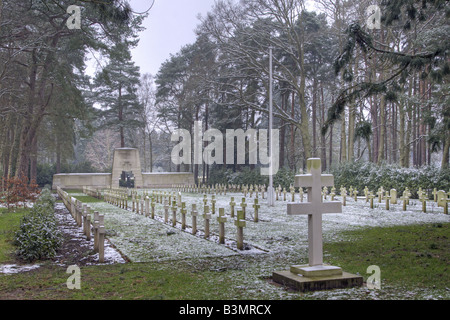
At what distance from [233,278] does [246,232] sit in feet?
17.9

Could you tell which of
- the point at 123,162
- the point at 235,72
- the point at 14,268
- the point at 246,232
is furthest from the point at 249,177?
the point at 14,268

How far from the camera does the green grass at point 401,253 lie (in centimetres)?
645

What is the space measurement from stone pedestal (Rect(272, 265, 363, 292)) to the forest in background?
5181 millimetres

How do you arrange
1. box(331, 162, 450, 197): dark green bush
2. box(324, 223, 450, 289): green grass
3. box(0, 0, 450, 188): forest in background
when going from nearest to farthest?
box(324, 223, 450, 289): green grass → box(0, 0, 450, 188): forest in background → box(331, 162, 450, 197): dark green bush

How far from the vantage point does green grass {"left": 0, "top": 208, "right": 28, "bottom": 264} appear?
8792 millimetres

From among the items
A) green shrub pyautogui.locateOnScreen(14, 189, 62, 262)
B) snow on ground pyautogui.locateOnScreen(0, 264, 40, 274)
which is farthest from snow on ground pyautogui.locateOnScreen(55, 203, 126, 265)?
snow on ground pyautogui.locateOnScreen(0, 264, 40, 274)

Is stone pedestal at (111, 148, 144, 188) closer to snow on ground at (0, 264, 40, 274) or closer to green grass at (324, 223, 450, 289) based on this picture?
green grass at (324, 223, 450, 289)

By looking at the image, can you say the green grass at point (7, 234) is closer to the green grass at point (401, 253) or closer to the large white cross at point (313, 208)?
the large white cross at point (313, 208)

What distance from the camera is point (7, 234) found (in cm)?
1159

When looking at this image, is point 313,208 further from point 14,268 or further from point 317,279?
point 14,268

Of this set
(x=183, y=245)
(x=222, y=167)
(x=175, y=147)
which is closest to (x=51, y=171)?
(x=175, y=147)

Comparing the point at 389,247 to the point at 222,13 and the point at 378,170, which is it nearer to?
the point at 378,170
